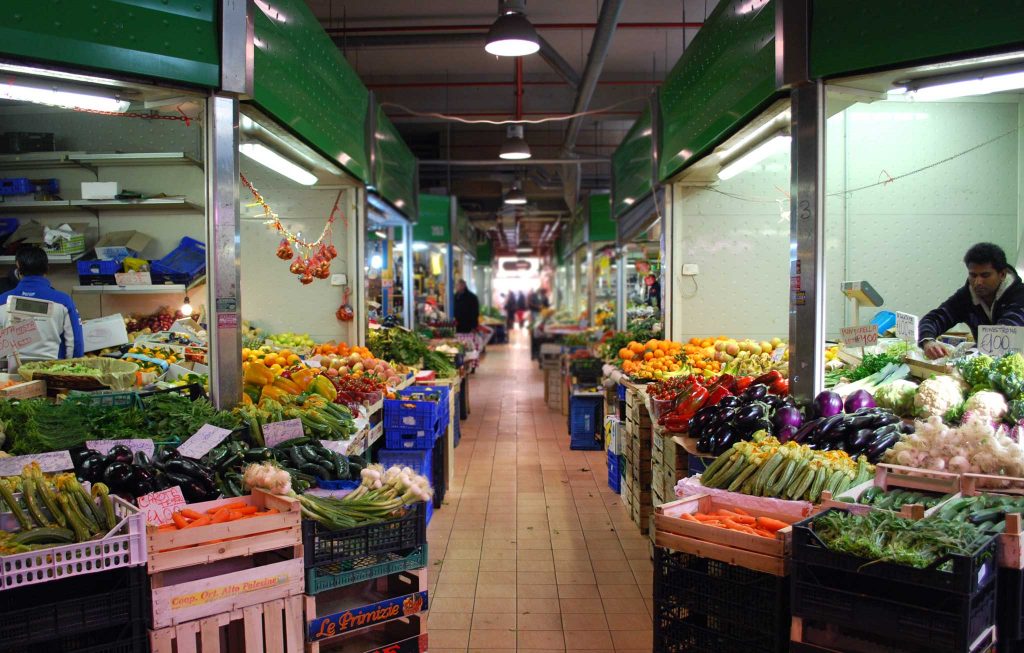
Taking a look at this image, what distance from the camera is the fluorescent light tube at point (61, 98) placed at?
3.86m

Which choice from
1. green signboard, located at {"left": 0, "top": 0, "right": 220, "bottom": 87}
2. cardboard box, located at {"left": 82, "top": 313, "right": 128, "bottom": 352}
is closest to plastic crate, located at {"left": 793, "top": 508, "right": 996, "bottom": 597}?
green signboard, located at {"left": 0, "top": 0, "right": 220, "bottom": 87}

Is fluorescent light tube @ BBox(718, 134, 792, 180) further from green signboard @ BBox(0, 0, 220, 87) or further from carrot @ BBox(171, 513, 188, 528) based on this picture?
carrot @ BBox(171, 513, 188, 528)

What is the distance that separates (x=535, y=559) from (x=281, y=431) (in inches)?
78.0

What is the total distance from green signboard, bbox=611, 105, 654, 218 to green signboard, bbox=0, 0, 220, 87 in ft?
16.9

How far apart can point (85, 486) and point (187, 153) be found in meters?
5.38

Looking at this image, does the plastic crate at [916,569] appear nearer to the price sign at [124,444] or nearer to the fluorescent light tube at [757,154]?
the price sign at [124,444]

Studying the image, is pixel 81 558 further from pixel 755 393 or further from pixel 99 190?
pixel 99 190

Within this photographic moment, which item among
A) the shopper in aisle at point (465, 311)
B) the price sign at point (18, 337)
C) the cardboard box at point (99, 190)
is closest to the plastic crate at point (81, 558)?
the price sign at point (18, 337)

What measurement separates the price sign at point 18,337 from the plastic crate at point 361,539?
3118 millimetres

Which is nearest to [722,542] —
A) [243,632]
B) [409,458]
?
[243,632]

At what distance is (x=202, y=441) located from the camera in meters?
3.80

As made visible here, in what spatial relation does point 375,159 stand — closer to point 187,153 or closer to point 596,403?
point 187,153

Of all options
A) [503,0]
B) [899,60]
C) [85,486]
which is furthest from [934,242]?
[85,486]

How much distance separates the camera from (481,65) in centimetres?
1201
